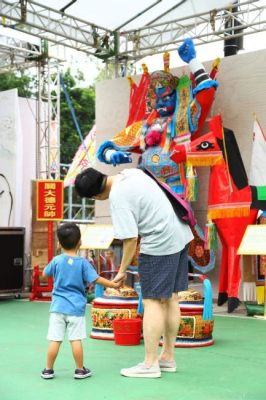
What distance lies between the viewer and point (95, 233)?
24.1 feet

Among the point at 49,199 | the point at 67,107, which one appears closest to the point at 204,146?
the point at 49,199

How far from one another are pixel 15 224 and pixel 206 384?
670cm

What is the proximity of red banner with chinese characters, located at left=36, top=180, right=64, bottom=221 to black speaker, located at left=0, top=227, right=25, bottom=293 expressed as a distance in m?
0.39

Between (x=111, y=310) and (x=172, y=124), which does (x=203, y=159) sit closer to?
(x=172, y=124)

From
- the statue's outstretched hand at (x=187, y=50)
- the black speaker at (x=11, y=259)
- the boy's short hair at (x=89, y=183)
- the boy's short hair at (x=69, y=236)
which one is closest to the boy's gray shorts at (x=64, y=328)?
the boy's short hair at (x=69, y=236)

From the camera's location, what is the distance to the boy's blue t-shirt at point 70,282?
10.9 feet

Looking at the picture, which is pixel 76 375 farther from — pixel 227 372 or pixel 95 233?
pixel 95 233

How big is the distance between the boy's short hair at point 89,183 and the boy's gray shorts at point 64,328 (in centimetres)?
66

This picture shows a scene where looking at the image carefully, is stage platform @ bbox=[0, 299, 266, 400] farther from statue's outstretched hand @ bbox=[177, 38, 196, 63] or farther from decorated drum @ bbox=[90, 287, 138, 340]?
statue's outstretched hand @ bbox=[177, 38, 196, 63]

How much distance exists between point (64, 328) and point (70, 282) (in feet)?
0.82

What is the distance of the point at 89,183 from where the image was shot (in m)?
3.41

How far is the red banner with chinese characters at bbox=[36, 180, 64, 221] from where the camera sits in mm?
7895

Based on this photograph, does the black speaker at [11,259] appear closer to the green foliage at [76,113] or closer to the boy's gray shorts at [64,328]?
the boy's gray shorts at [64,328]

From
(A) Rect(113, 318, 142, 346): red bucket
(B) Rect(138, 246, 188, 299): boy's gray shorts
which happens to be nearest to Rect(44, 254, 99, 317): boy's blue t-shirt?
(B) Rect(138, 246, 188, 299): boy's gray shorts
